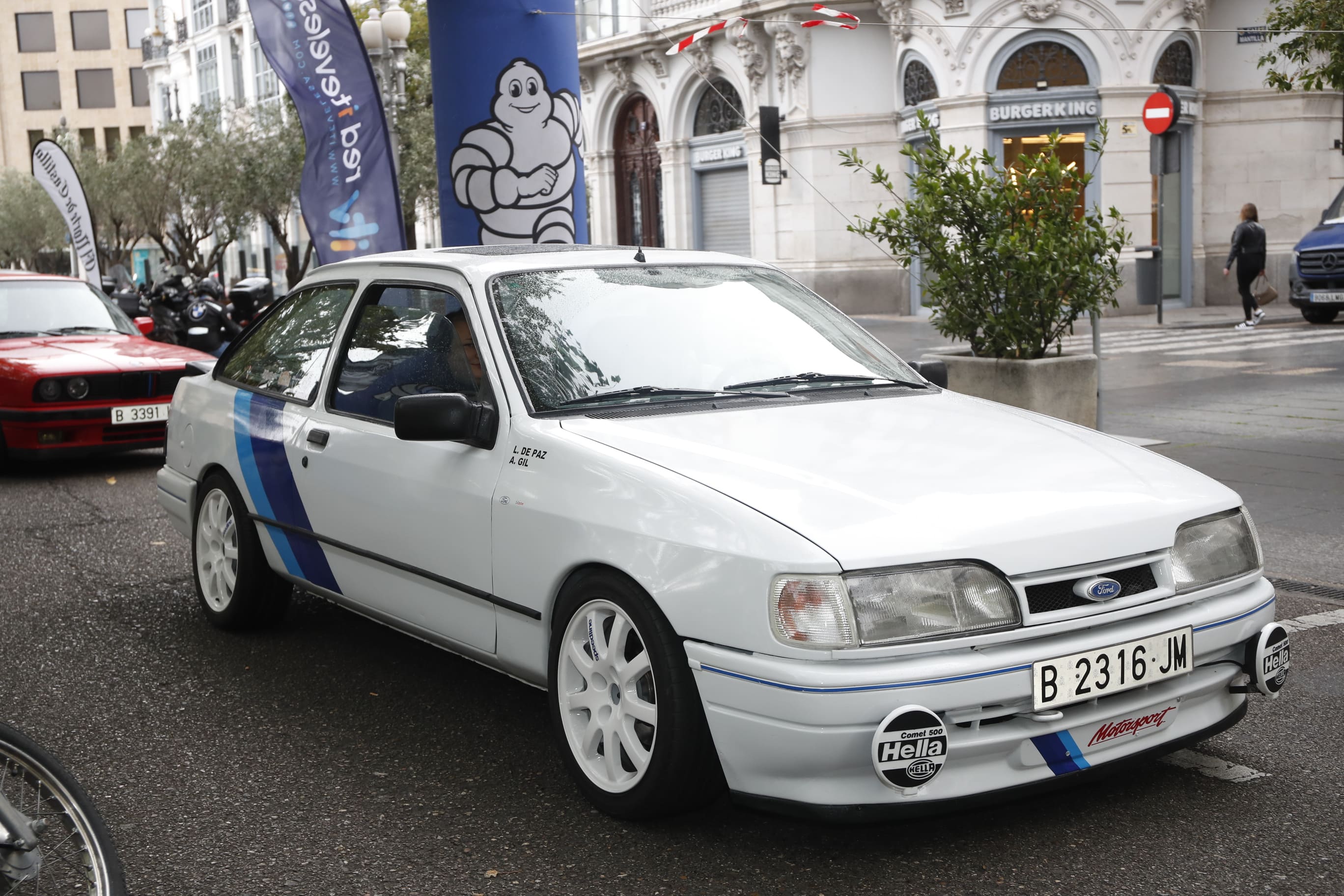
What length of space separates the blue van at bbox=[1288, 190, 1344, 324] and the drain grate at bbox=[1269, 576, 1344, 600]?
15.5m

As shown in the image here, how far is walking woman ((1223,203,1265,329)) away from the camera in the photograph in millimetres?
22062

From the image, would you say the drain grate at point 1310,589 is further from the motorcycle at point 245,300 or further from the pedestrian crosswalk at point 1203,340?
the motorcycle at point 245,300

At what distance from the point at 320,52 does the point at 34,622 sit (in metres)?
6.66

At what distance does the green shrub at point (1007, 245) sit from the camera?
30.1ft

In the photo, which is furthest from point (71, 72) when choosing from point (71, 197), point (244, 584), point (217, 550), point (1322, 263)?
point (244, 584)

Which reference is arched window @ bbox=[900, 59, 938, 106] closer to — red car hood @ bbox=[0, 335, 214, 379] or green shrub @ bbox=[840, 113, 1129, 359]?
green shrub @ bbox=[840, 113, 1129, 359]

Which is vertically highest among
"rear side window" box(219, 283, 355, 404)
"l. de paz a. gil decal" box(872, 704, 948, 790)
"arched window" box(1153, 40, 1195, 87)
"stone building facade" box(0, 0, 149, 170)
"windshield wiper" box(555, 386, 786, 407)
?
"stone building facade" box(0, 0, 149, 170)

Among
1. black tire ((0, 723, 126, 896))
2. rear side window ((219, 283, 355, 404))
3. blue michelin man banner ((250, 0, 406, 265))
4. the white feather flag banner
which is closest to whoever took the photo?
black tire ((0, 723, 126, 896))

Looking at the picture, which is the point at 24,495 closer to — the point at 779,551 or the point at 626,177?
the point at 779,551

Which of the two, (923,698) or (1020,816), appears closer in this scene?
(923,698)

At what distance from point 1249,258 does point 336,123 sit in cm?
1530

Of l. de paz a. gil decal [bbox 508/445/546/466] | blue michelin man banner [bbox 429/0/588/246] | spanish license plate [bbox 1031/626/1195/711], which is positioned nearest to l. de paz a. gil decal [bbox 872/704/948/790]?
spanish license plate [bbox 1031/626/1195/711]

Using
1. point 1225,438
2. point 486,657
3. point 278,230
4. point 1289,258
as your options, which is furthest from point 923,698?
point 278,230

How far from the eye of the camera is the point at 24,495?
10023 mm
